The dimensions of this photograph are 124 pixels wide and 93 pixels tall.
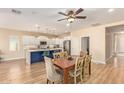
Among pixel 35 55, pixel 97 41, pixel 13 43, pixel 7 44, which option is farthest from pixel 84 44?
pixel 7 44

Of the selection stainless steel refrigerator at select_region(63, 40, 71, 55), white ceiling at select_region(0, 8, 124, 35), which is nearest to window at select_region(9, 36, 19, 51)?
white ceiling at select_region(0, 8, 124, 35)

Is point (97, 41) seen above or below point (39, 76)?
above

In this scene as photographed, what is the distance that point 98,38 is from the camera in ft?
22.9

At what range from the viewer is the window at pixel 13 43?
855 cm

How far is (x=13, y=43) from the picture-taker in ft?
28.7

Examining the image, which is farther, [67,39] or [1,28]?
[67,39]

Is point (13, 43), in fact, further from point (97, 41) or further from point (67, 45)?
point (97, 41)

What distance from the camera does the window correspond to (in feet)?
28.1

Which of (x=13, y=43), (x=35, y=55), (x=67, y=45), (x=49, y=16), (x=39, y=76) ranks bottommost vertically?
(x=39, y=76)
